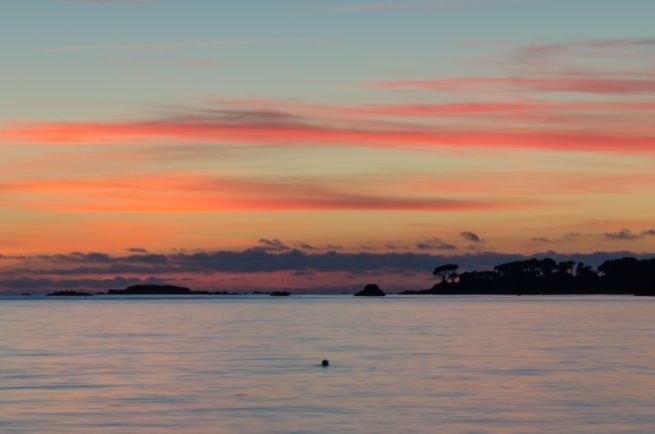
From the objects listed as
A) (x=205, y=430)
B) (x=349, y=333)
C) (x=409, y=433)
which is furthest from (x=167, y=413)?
(x=349, y=333)

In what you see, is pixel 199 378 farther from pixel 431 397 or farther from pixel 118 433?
pixel 118 433

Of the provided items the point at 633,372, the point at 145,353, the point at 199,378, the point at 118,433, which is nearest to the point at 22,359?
the point at 145,353

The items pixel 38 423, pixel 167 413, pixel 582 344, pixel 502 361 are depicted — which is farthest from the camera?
pixel 582 344

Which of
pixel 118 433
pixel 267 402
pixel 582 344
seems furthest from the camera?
pixel 582 344

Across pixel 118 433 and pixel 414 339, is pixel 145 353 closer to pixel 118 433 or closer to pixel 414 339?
pixel 414 339

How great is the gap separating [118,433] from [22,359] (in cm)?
3115

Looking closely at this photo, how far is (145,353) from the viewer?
68000 mm

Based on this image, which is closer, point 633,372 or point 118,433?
point 118,433

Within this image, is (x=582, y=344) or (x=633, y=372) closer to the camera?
(x=633, y=372)

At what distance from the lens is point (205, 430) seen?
3528 centimetres

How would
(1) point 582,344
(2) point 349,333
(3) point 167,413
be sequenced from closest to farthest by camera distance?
(3) point 167,413, (1) point 582,344, (2) point 349,333

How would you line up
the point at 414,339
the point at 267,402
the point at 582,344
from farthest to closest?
1. the point at 414,339
2. the point at 582,344
3. the point at 267,402

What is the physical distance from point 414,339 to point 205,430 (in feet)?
159

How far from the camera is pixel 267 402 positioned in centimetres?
4206
